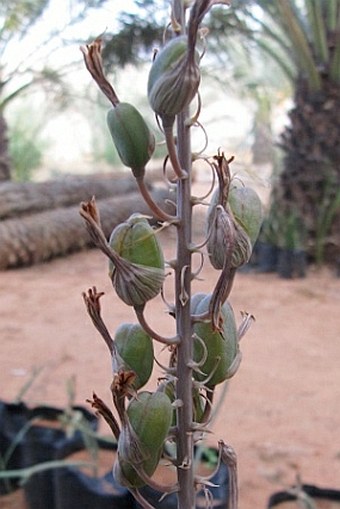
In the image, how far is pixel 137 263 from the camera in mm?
343

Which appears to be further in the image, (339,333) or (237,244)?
(339,333)

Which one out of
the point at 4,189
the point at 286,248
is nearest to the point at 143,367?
the point at 286,248

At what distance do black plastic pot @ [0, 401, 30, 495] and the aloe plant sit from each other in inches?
54.7

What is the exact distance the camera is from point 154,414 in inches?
13.4

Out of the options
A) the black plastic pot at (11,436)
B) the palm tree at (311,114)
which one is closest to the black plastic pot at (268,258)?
the palm tree at (311,114)

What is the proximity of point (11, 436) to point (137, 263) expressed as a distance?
1.52 metres

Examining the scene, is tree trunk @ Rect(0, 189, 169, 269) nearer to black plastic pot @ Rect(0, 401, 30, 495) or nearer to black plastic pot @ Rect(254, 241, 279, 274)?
black plastic pot @ Rect(254, 241, 279, 274)

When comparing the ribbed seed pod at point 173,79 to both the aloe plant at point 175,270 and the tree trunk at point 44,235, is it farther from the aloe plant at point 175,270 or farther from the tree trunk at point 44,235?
the tree trunk at point 44,235

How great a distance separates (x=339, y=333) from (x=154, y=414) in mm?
3020

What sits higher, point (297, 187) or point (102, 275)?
point (297, 187)

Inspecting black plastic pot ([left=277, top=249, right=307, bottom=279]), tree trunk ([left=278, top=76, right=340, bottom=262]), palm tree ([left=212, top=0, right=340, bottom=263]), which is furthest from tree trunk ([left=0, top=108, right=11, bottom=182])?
black plastic pot ([left=277, top=249, right=307, bottom=279])

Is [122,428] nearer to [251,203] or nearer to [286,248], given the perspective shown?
[251,203]

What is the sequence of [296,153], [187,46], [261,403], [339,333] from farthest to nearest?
[296,153]
[339,333]
[261,403]
[187,46]

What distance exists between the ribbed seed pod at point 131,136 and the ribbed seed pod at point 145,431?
0.35 feet
